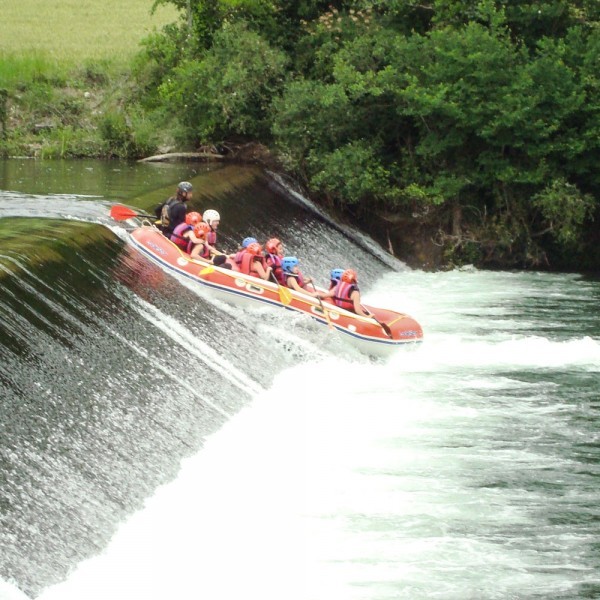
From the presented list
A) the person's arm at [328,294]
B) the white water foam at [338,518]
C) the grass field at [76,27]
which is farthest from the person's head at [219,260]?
the grass field at [76,27]

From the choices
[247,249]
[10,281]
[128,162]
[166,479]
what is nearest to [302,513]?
[166,479]

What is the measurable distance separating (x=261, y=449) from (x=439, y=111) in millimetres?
13993

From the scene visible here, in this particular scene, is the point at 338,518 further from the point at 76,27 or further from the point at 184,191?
the point at 76,27

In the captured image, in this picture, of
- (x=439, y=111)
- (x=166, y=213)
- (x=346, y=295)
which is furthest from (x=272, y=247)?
(x=439, y=111)

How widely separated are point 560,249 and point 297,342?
1108cm

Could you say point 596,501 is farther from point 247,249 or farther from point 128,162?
point 128,162

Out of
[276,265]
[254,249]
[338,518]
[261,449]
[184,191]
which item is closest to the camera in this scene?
[338,518]

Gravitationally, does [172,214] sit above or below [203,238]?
above

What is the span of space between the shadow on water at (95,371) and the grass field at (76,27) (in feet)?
65.2

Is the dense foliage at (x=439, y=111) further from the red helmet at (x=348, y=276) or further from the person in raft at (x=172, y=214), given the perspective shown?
the red helmet at (x=348, y=276)

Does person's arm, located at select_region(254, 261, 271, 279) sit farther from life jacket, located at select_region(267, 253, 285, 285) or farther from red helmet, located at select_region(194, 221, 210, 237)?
red helmet, located at select_region(194, 221, 210, 237)

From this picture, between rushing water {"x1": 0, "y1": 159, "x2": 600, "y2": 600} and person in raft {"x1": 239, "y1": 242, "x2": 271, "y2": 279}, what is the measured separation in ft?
2.78

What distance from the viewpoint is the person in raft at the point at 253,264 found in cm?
1897

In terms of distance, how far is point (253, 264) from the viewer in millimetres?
19016
